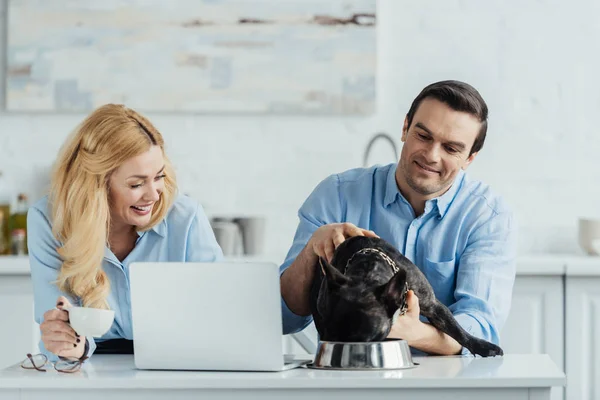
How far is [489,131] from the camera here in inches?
149

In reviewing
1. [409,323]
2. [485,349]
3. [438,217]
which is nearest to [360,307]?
[409,323]

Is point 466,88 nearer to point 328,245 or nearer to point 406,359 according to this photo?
point 328,245

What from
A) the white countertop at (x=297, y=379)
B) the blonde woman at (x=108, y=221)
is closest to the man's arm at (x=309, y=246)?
the blonde woman at (x=108, y=221)

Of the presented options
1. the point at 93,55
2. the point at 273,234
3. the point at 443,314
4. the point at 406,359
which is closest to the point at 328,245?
the point at 443,314

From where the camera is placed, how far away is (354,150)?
3.80 metres

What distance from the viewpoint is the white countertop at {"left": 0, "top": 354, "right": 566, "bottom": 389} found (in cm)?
154

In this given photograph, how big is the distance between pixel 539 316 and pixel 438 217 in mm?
1145

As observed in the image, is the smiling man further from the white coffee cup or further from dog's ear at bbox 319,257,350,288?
the white coffee cup

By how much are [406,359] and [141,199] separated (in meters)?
0.84

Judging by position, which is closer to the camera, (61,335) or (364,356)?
(364,356)

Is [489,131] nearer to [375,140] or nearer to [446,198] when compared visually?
[375,140]

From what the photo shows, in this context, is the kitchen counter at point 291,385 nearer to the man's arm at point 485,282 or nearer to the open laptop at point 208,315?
the open laptop at point 208,315

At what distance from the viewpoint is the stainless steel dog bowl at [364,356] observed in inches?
65.4

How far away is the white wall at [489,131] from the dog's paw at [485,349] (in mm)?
1925
